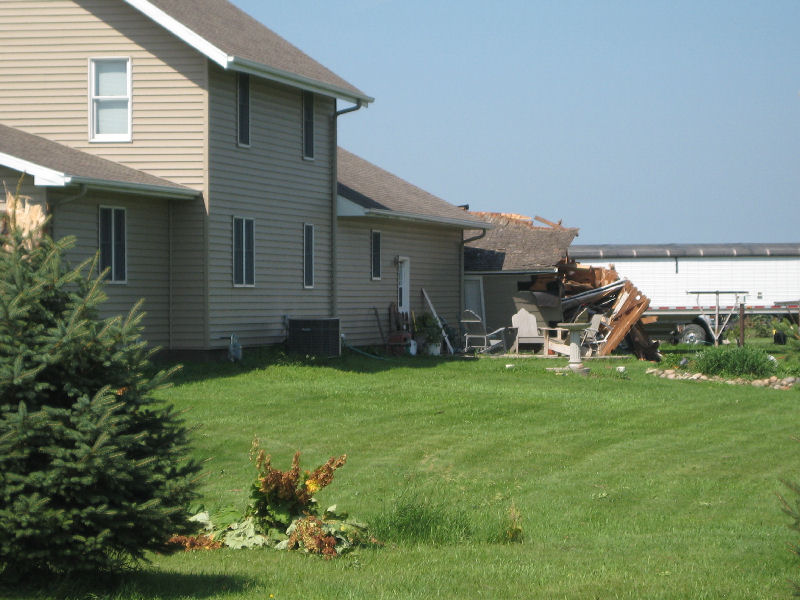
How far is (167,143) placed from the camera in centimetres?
2102

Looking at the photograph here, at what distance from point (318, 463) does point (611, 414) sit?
17.9ft

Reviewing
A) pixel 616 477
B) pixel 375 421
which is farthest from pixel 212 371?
pixel 616 477

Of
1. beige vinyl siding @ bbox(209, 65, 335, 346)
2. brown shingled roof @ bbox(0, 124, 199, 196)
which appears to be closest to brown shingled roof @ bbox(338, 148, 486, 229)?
beige vinyl siding @ bbox(209, 65, 335, 346)

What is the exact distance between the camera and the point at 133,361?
7039 millimetres

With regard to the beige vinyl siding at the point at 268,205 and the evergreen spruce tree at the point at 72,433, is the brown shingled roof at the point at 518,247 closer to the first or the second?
the beige vinyl siding at the point at 268,205

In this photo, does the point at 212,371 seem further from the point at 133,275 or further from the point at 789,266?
the point at 789,266

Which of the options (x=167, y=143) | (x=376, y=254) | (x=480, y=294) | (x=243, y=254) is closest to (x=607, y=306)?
(x=480, y=294)

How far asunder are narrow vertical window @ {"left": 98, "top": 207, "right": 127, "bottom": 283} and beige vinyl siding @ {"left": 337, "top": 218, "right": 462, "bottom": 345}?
22.1 feet

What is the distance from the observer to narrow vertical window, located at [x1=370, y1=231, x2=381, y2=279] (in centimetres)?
2752

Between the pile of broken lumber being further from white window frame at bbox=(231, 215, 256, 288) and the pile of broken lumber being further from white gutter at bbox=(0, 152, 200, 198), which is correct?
white gutter at bbox=(0, 152, 200, 198)

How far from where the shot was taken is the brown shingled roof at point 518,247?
104 feet

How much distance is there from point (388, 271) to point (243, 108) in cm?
750

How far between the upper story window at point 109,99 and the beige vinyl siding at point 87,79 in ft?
0.45

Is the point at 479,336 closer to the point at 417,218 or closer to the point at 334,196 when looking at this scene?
the point at 417,218
